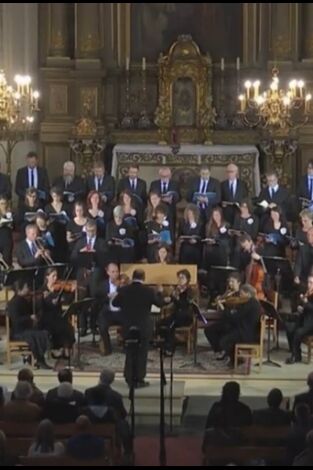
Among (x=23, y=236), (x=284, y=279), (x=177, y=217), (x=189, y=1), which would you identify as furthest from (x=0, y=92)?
(x=189, y=1)

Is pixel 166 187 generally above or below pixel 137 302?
above

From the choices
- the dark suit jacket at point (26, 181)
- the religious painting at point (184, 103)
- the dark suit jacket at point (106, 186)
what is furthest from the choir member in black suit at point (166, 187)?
the religious painting at point (184, 103)

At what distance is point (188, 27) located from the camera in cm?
1959

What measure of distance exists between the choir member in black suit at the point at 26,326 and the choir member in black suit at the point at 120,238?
7.37 feet

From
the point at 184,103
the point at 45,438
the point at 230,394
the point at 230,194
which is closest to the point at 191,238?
the point at 230,194

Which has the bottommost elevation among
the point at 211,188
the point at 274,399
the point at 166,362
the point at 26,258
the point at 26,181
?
the point at 166,362

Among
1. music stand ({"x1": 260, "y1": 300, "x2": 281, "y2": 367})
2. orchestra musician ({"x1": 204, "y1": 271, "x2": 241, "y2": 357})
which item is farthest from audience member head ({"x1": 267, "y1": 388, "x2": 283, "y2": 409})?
orchestra musician ({"x1": 204, "y1": 271, "x2": 241, "y2": 357})

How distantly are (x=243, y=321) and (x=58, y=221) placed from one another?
3.86 m

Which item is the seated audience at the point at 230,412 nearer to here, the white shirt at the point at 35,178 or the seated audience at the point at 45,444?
the seated audience at the point at 45,444

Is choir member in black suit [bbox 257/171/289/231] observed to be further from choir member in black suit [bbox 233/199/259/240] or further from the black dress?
the black dress

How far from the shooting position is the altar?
61.1 feet

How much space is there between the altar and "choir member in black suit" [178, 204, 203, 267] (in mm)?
3696

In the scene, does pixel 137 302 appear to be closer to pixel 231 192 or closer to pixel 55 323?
pixel 55 323

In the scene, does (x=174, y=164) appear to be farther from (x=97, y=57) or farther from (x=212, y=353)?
(x=212, y=353)
